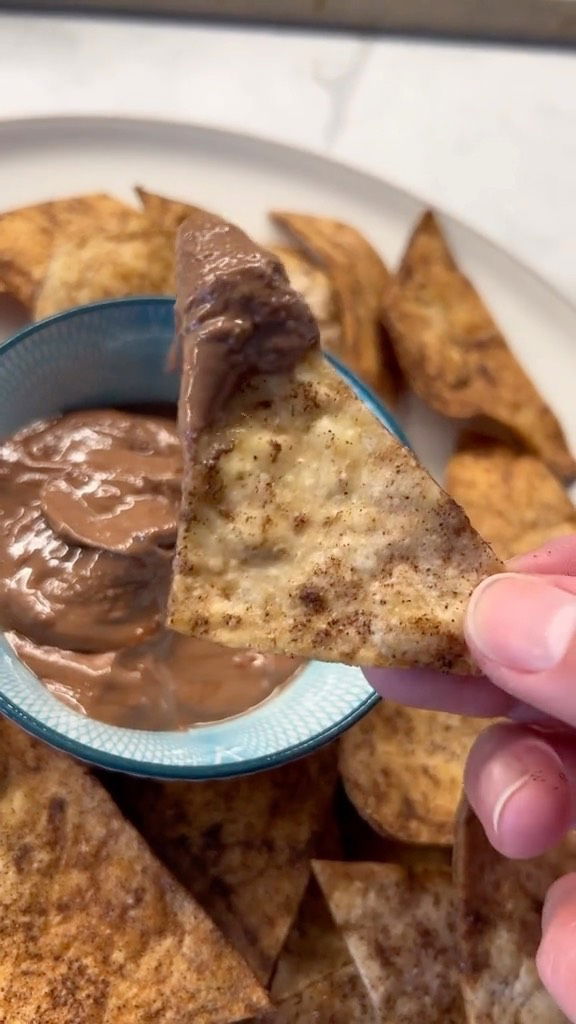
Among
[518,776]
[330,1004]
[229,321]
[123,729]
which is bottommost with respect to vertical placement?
[330,1004]

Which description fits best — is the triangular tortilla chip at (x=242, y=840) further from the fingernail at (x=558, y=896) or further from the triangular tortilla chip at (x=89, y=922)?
the fingernail at (x=558, y=896)

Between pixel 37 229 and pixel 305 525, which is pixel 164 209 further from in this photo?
pixel 305 525

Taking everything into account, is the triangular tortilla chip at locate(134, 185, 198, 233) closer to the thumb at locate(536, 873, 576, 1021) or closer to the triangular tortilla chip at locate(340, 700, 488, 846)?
the triangular tortilla chip at locate(340, 700, 488, 846)

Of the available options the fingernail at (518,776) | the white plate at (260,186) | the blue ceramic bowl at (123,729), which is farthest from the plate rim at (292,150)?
the fingernail at (518,776)

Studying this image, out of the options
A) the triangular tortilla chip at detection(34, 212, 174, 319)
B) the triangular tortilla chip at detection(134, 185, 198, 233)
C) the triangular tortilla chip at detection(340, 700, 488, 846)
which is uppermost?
the triangular tortilla chip at detection(134, 185, 198, 233)

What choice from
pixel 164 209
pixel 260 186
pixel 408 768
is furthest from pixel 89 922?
pixel 260 186

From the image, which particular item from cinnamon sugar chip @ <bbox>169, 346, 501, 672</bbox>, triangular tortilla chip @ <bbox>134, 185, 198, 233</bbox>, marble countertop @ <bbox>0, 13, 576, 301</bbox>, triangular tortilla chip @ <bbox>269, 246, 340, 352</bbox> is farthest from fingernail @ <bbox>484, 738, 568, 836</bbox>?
marble countertop @ <bbox>0, 13, 576, 301</bbox>
